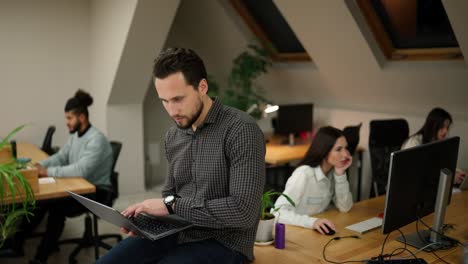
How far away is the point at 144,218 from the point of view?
1884 millimetres

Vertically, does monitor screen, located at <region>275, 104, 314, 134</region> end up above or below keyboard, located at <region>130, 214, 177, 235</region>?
above

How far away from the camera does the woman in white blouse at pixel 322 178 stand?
8.88ft

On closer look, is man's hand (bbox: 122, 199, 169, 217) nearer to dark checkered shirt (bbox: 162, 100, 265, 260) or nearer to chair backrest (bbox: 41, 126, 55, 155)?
dark checkered shirt (bbox: 162, 100, 265, 260)

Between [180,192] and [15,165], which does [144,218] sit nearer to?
[180,192]

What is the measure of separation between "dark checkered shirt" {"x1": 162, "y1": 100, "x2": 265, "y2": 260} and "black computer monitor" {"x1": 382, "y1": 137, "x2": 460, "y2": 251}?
559 millimetres

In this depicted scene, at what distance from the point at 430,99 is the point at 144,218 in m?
3.37

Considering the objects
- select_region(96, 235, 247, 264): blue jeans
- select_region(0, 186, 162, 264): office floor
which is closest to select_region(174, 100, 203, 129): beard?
select_region(96, 235, 247, 264): blue jeans

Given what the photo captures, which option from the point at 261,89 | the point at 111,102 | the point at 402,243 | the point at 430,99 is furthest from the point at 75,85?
the point at 402,243

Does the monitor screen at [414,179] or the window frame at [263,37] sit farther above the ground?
the window frame at [263,37]

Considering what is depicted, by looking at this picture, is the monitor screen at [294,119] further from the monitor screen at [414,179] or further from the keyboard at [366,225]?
the monitor screen at [414,179]

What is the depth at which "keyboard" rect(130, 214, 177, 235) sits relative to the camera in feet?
5.89

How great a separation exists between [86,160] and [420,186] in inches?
97.7

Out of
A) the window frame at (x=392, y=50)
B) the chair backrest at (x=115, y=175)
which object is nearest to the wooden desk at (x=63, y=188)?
the chair backrest at (x=115, y=175)

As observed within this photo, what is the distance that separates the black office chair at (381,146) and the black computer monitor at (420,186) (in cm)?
163
